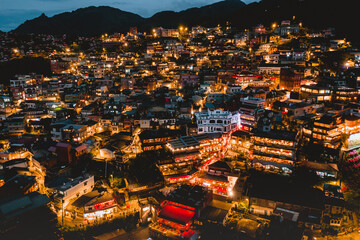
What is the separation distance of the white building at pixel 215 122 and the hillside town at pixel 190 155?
0.14 metres

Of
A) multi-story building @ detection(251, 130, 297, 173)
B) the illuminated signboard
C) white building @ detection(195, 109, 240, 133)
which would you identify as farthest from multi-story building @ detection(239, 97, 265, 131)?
the illuminated signboard

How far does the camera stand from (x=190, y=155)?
29156 mm

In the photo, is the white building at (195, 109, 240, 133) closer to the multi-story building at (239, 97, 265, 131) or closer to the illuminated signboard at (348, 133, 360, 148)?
the multi-story building at (239, 97, 265, 131)

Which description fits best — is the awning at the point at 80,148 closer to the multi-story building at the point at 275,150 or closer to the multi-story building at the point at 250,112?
the multi-story building at the point at 275,150

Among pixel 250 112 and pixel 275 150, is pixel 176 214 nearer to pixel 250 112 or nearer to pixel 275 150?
pixel 275 150

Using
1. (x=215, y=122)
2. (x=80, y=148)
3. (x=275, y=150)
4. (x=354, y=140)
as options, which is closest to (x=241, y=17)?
(x=215, y=122)

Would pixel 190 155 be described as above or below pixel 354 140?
below

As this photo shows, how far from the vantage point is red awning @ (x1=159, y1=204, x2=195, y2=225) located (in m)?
20.8

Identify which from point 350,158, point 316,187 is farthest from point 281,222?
point 350,158

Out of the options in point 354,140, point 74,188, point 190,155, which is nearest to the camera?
point 74,188

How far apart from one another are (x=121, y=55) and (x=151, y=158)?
48590 mm

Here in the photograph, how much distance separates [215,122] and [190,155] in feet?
22.9

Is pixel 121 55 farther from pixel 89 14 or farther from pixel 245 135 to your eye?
pixel 89 14

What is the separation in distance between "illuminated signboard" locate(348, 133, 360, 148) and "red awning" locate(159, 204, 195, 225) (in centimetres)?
2179
